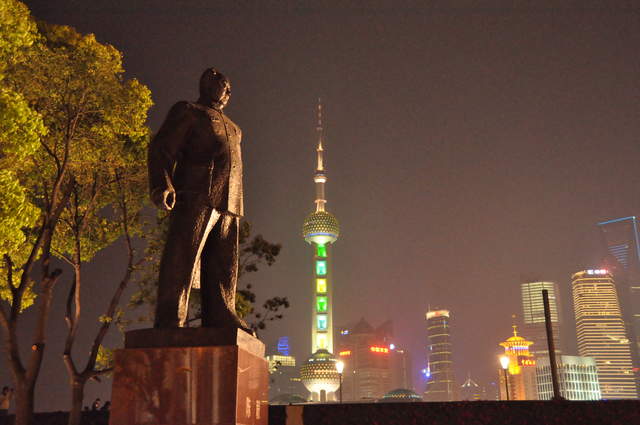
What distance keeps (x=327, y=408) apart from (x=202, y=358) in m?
6.86

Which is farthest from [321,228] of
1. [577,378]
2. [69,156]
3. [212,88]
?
[212,88]

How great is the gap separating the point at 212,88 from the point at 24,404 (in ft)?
33.9

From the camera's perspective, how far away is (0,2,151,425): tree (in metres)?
13.4

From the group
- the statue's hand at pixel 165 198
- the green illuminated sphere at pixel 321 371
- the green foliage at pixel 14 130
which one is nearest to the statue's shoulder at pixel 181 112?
the statue's hand at pixel 165 198

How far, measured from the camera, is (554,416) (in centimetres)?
1118

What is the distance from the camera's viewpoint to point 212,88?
6574 mm

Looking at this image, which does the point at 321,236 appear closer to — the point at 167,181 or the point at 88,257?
the point at 88,257

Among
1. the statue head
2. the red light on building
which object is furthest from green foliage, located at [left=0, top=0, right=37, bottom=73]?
the red light on building

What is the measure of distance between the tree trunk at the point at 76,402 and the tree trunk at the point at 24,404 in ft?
2.86

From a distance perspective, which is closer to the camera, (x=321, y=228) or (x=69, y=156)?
(x=69, y=156)

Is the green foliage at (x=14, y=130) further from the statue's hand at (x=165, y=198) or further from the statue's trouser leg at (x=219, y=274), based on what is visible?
the statue's trouser leg at (x=219, y=274)

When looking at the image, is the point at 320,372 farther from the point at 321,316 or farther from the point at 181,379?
the point at 181,379

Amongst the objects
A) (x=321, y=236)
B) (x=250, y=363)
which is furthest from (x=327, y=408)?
(x=321, y=236)

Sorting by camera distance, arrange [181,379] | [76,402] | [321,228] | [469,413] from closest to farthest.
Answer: [181,379] < [469,413] < [76,402] < [321,228]
